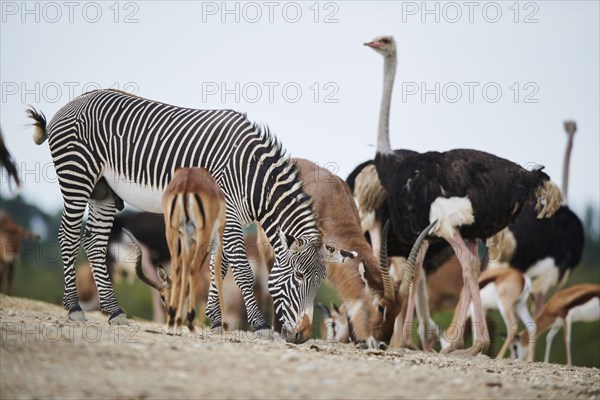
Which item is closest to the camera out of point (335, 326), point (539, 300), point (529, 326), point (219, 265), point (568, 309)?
point (219, 265)

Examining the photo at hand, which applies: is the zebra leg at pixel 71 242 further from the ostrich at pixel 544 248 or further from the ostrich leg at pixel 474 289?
the ostrich at pixel 544 248

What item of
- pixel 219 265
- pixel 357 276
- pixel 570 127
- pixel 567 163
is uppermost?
pixel 570 127

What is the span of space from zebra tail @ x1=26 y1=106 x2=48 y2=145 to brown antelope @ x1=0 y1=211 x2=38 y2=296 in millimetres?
8074

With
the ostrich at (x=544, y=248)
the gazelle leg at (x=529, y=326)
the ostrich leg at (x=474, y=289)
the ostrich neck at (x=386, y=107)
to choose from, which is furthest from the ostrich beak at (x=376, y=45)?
the gazelle leg at (x=529, y=326)

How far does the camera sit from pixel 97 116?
34.7 ft

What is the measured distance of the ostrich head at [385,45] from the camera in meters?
14.6

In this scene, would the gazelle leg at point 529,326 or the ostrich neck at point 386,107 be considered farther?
the gazelle leg at point 529,326

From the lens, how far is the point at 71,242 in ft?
34.9

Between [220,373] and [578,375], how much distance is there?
15.9 feet

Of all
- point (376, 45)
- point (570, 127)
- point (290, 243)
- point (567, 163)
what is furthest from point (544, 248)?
point (290, 243)

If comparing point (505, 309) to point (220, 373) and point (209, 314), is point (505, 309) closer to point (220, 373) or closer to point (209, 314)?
point (209, 314)

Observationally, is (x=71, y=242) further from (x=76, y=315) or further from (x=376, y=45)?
(x=376, y=45)

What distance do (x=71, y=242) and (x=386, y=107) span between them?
18.5ft

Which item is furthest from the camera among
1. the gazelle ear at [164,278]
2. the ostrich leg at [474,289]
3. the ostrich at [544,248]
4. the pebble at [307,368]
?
the ostrich at [544,248]
